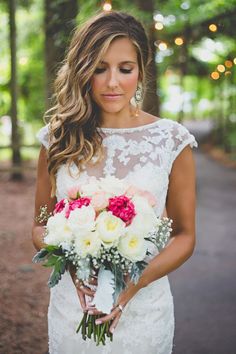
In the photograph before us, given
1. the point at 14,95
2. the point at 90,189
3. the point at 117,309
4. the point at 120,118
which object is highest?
the point at 120,118

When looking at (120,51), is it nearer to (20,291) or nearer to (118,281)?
(118,281)

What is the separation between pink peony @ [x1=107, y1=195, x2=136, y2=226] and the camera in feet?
7.56

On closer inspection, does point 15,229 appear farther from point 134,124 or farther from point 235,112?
point 235,112

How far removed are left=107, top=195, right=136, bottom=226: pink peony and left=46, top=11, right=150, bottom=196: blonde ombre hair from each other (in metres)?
0.62

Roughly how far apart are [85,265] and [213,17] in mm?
6107

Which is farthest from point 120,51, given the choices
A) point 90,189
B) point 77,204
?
point 77,204

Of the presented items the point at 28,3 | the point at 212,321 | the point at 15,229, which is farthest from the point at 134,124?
the point at 28,3

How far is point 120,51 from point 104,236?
3.34ft

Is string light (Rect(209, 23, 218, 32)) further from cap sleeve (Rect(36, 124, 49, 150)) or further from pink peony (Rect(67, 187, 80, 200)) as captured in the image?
pink peony (Rect(67, 187, 80, 200))

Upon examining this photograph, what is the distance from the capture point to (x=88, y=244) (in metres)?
2.30

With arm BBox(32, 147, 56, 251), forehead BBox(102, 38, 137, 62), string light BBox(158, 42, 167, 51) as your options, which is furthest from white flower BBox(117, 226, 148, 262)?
string light BBox(158, 42, 167, 51)

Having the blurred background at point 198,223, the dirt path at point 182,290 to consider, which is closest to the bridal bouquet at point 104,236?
the blurred background at point 198,223

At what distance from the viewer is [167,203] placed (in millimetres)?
2934

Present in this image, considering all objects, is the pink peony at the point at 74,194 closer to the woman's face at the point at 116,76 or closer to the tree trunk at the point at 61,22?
the woman's face at the point at 116,76
